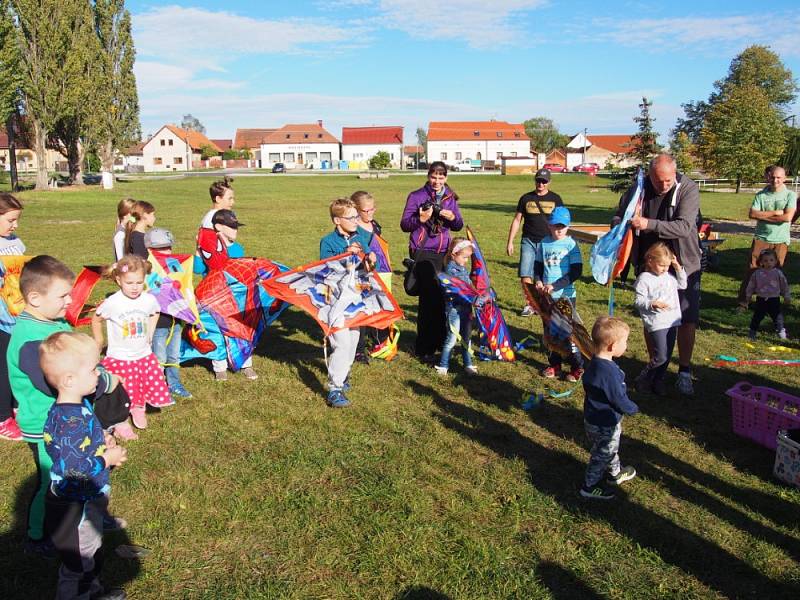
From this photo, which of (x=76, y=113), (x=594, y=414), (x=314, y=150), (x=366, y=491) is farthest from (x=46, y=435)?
(x=314, y=150)

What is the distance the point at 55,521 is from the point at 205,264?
3.96 metres

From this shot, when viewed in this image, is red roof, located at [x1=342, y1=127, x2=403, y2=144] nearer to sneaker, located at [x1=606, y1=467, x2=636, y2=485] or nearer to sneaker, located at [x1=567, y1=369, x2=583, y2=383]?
sneaker, located at [x1=567, y1=369, x2=583, y2=383]

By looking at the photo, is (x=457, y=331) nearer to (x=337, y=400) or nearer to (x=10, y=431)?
(x=337, y=400)

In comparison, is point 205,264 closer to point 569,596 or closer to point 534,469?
point 534,469

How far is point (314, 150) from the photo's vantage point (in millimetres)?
119188

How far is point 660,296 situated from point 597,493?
8.17 ft

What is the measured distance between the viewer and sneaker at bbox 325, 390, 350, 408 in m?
6.20

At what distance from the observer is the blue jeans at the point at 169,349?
623 centimetres

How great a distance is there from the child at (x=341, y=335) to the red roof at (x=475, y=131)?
369ft

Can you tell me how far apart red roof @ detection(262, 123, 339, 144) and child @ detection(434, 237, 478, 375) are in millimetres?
116728

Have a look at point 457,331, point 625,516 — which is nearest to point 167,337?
point 457,331

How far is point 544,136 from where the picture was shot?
12850 centimetres

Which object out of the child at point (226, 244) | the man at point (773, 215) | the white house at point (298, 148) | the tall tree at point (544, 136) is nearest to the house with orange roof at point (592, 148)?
the tall tree at point (544, 136)

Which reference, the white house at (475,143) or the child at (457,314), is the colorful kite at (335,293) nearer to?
the child at (457,314)
